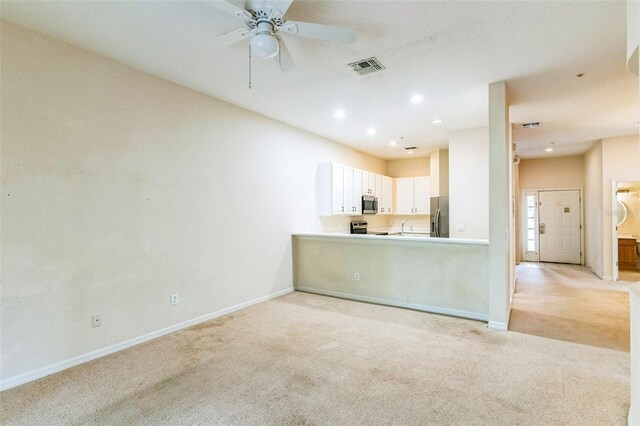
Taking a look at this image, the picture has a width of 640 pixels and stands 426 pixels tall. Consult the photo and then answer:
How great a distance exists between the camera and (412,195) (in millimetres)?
8203

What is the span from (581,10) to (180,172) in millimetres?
4071

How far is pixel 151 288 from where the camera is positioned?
11.6ft

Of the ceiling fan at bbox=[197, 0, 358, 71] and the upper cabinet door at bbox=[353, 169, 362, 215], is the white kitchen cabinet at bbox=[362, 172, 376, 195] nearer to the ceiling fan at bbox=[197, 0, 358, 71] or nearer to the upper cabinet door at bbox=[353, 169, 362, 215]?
the upper cabinet door at bbox=[353, 169, 362, 215]

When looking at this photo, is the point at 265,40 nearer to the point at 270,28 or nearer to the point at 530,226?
the point at 270,28

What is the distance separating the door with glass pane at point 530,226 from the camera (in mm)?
8914

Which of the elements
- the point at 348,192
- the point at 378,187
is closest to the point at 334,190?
the point at 348,192

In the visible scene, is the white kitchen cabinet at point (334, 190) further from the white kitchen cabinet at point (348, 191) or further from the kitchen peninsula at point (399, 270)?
the kitchen peninsula at point (399, 270)

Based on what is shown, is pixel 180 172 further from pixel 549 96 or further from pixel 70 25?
pixel 549 96

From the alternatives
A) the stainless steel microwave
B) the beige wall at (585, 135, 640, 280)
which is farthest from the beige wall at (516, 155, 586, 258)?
the stainless steel microwave

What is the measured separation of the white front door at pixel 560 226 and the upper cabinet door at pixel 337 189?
6181mm

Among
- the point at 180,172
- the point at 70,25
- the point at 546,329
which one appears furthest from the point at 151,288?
the point at 546,329

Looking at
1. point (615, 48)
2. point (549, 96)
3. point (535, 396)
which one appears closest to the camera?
point (535, 396)

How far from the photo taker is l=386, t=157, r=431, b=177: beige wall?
8406 mm

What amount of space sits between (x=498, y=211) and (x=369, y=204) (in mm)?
3662
